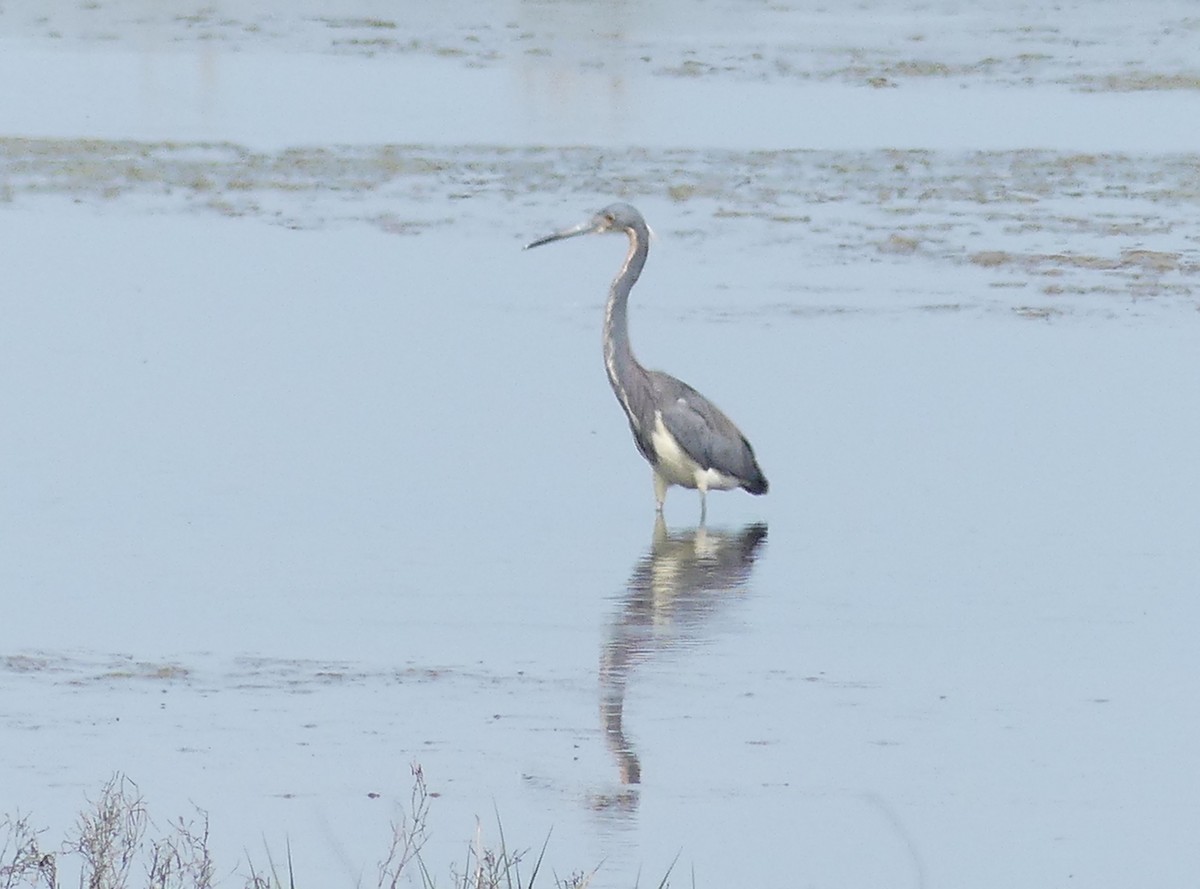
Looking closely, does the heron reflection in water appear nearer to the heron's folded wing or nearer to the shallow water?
the shallow water

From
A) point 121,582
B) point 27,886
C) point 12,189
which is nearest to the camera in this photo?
point 27,886

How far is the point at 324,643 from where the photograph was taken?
26.4 feet

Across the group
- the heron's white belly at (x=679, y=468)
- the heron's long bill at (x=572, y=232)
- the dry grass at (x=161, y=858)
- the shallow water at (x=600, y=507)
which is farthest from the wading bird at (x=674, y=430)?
the dry grass at (x=161, y=858)

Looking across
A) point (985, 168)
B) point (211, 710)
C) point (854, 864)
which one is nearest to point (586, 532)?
point (211, 710)

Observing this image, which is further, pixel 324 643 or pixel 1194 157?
pixel 1194 157

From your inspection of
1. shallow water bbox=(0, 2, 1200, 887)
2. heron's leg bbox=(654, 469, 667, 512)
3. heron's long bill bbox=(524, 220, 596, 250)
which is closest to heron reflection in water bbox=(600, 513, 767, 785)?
shallow water bbox=(0, 2, 1200, 887)

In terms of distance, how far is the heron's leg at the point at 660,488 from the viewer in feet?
34.0

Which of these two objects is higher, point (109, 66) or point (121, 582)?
point (109, 66)

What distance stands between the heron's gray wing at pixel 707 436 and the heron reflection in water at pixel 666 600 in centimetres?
27

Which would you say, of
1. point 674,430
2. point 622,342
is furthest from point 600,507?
point 622,342

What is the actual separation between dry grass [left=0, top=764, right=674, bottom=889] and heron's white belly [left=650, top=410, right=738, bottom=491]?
395 centimetres

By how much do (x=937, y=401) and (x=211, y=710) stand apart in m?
5.77

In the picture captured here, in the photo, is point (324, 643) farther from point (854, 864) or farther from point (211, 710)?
point (854, 864)

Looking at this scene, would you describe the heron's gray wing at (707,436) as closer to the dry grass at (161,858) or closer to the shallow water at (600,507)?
the shallow water at (600,507)
